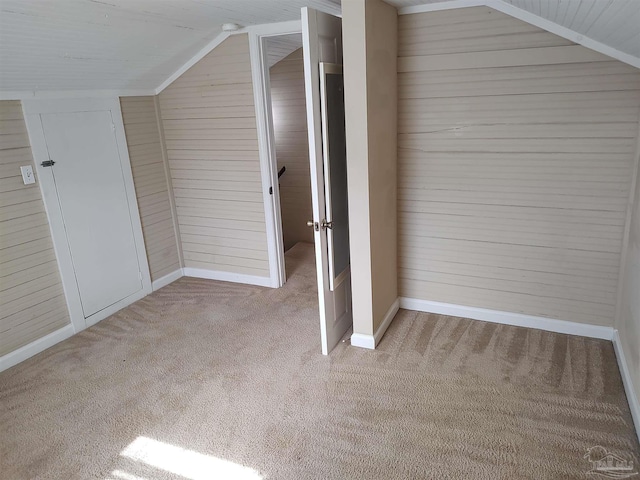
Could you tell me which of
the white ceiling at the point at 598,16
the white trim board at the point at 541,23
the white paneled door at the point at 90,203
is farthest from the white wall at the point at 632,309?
the white paneled door at the point at 90,203

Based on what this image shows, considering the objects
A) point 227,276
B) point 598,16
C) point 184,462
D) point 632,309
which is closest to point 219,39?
point 227,276

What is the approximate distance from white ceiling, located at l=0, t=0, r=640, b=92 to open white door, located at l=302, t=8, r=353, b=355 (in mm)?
453

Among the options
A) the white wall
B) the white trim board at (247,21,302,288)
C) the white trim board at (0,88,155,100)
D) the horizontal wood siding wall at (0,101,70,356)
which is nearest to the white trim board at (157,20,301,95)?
the white trim board at (247,21,302,288)

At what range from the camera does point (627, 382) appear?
237 centimetres

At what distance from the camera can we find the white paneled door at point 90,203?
10.1 ft

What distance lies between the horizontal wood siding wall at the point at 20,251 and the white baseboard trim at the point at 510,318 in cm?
245

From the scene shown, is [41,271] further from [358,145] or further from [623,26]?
[623,26]

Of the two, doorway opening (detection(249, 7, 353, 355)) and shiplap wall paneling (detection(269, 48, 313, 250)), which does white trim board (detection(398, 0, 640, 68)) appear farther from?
shiplap wall paneling (detection(269, 48, 313, 250))

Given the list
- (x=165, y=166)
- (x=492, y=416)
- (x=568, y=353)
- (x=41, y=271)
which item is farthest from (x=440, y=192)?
(x=41, y=271)

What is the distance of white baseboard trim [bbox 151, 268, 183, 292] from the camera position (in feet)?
13.1

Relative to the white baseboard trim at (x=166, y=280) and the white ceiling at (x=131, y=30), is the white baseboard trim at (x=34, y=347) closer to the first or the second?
the white baseboard trim at (x=166, y=280)

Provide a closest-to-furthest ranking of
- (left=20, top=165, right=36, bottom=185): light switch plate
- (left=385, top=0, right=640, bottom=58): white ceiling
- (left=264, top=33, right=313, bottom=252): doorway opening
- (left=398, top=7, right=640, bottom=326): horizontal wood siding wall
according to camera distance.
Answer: (left=385, top=0, right=640, bottom=58): white ceiling → (left=398, top=7, right=640, bottom=326): horizontal wood siding wall → (left=20, top=165, right=36, bottom=185): light switch plate → (left=264, top=33, right=313, bottom=252): doorway opening

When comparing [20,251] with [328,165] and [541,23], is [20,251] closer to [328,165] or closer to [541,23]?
[328,165]

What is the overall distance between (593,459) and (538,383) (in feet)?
1.79
